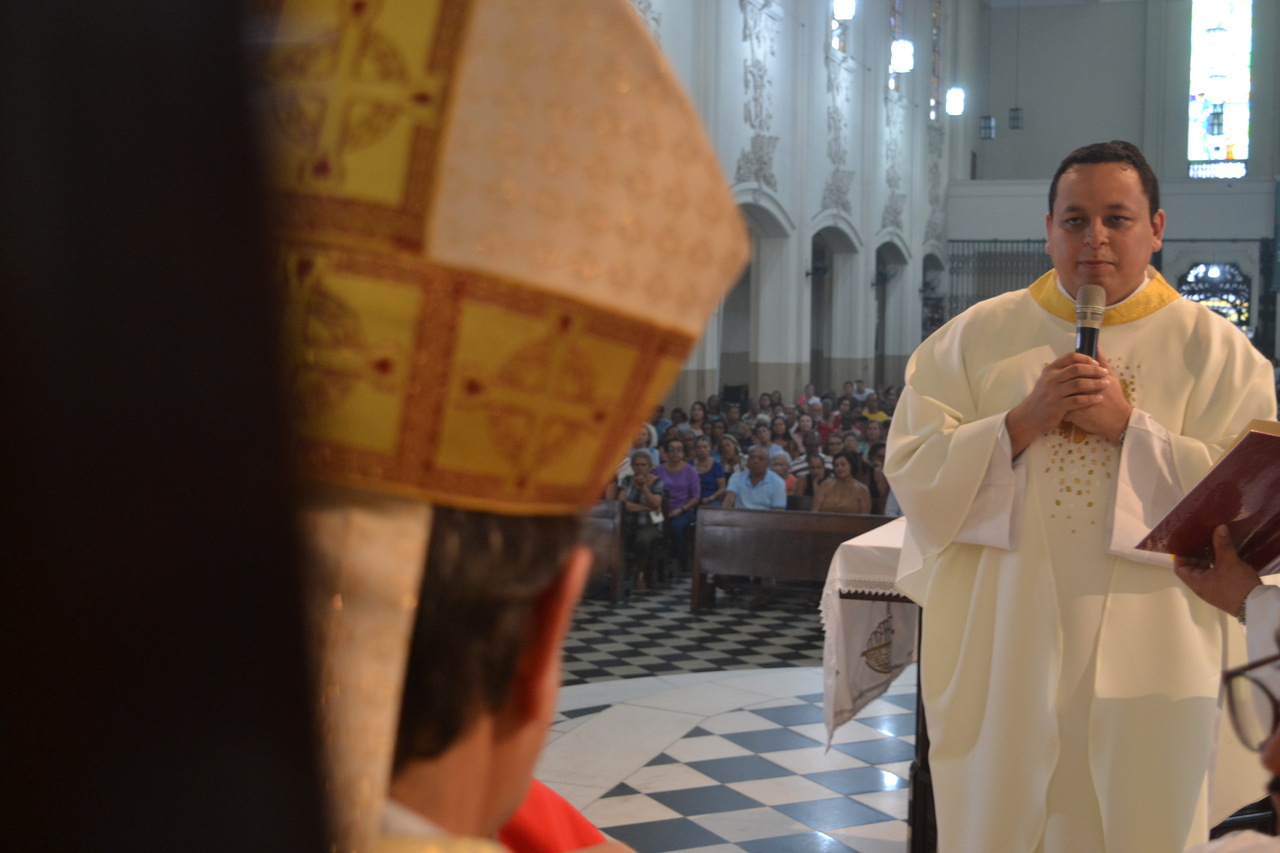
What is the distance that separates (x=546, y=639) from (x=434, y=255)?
182mm

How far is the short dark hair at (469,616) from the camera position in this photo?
50 cm

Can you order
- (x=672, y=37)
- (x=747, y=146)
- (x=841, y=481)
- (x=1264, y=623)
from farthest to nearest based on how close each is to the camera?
(x=747, y=146), (x=672, y=37), (x=841, y=481), (x=1264, y=623)

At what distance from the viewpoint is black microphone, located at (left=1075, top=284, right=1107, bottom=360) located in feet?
8.14

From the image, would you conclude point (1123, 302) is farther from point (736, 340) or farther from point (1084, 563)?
point (736, 340)

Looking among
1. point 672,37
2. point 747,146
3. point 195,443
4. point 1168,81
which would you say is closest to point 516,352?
point 195,443

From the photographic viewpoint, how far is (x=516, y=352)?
483mm

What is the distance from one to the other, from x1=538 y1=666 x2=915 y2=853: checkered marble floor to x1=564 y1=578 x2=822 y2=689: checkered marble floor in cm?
72

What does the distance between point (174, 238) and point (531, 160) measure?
0.16m

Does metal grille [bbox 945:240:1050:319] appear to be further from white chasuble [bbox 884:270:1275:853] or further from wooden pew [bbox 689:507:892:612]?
white chasuble [bbox 884:270:1275:853]

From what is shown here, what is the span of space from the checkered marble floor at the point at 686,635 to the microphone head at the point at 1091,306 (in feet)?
14.6

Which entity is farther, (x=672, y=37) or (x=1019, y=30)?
(x=1019, y=30)

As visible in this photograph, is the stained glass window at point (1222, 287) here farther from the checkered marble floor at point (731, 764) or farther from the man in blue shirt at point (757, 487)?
the checkered marble floor at point (731, 764)

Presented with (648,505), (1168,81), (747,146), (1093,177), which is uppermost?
(1168,81)

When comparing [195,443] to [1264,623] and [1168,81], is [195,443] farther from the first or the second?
[1168,81]
